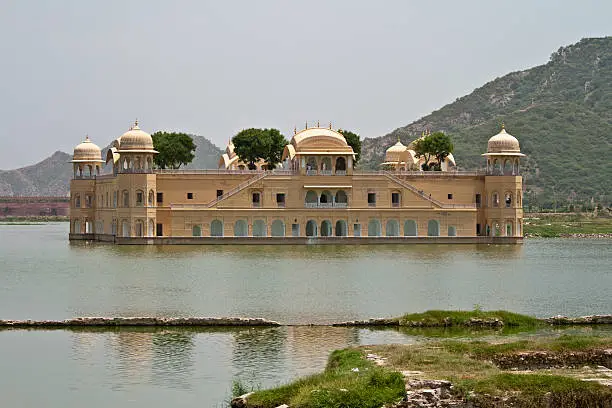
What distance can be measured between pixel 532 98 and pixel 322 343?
13735cm

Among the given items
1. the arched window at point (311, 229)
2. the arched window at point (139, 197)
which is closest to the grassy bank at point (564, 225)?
the arched window at point (311, 229)

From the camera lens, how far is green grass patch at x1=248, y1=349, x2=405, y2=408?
17016 millimetres

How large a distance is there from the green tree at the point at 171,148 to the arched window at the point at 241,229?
1113cm

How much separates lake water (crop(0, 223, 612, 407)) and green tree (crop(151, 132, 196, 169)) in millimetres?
13320

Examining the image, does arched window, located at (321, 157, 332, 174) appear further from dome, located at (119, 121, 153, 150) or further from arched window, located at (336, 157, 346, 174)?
dome, located at (119, 121, 153, 150)

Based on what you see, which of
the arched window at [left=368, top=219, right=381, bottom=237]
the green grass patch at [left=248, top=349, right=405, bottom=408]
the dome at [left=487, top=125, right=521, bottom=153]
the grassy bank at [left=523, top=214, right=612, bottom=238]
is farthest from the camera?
the grassy bank at [left=523, top=214, right=612, bottom=238]

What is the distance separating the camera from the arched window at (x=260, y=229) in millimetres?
65000

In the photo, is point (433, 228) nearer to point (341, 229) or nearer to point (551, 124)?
point (341, 229)

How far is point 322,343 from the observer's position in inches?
949

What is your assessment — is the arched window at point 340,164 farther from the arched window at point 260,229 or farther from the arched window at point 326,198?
the arched window at point 260,229

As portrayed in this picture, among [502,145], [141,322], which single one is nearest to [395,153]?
[502,145]

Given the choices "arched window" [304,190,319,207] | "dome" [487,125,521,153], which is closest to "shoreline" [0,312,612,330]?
"arched window" [304,190,319,207]

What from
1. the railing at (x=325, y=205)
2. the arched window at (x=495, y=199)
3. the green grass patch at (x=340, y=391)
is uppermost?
the arched window at (x=495, y=199)

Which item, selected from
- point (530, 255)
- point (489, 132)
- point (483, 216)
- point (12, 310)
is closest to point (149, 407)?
point (12, 310)
